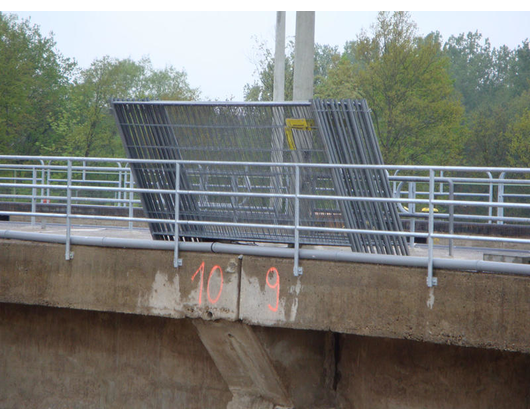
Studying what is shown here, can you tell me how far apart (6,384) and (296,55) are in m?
5.97

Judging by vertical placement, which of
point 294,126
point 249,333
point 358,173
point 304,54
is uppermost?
point 304,54

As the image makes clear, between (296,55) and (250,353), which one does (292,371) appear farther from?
(296,55)

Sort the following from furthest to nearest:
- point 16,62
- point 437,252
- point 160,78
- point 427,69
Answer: point 160,78 → point 16,62 → point 427,69 → point 437,252

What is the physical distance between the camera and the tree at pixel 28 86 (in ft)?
114

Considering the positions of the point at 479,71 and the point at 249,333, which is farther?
the point at 479,71

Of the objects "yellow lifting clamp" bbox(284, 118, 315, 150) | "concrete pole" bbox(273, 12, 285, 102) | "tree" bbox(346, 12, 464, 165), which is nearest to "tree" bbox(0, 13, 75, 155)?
"tree" bbox(346, 12, 464, 165)

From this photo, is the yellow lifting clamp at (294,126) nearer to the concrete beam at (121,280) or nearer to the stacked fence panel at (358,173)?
the stacked fence panel at (358,173)

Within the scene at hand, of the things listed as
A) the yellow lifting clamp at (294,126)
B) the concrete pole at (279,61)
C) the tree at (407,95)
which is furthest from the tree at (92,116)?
the yellow lifting clamp at (294,126)

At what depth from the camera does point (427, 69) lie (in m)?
28.8

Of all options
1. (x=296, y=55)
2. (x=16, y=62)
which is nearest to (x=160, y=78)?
(x=16, y=62)

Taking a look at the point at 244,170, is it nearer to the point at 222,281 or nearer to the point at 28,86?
the point at 222,281

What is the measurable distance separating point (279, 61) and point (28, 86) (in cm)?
2845

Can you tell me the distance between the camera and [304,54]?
9297 mm

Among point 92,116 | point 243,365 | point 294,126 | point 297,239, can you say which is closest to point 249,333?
point 243,365
